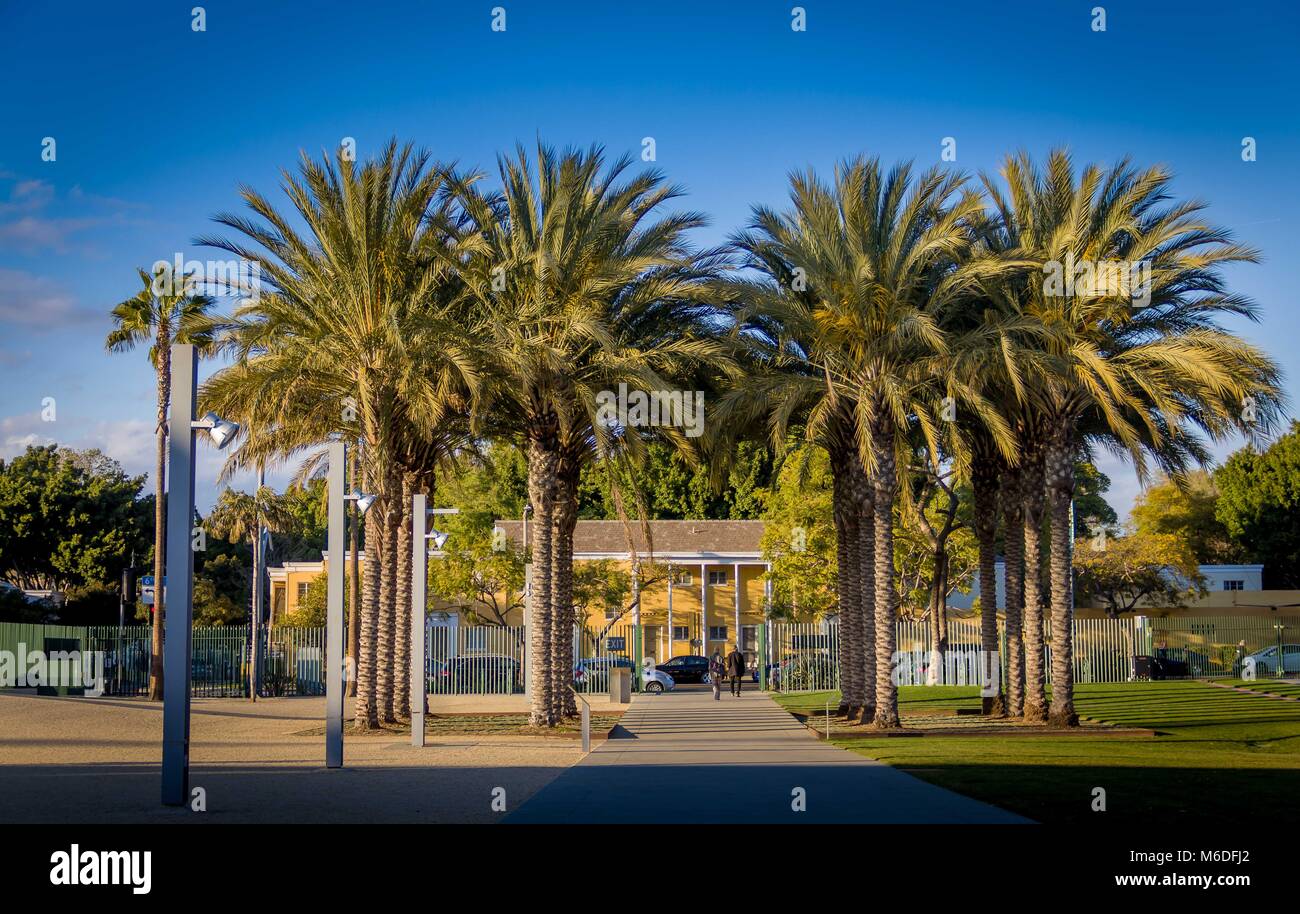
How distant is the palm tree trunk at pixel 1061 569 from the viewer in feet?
85.0

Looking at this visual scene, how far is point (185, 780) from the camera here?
47.5ft

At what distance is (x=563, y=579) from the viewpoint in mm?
28734

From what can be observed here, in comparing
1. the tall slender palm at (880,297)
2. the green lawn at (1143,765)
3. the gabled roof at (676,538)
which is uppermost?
the tall slender palm at (880,297)

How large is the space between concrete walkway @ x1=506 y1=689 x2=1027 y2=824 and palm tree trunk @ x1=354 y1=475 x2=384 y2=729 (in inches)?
205

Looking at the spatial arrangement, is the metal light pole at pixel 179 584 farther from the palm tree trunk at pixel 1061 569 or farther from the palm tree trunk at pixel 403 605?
the palm tree trunk at pixel 1061 569

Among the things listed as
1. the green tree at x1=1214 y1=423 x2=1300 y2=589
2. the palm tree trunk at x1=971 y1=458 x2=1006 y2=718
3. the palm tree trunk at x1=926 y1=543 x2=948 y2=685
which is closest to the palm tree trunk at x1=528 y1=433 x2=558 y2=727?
the palm tree trunk at x1=971 y1=458 x2=1006 y2=718

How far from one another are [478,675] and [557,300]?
66.5 feet

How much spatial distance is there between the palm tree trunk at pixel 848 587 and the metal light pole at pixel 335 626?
42.6 ft

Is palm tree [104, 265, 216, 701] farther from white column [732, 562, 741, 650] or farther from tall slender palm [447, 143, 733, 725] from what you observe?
white column [732, 562, 741, 650]

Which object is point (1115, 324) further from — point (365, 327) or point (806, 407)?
point (365, 327)

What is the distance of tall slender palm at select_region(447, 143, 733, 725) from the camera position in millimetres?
24750

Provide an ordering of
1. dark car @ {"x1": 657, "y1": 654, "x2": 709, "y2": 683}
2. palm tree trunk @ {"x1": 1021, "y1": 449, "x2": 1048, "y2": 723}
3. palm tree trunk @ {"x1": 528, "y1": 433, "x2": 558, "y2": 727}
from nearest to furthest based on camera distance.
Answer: palm tree trunk @ {"x1": 528, "y1": 433, "x2": 558, "y2": 727} → palm tree trunk @ {"x1": 1021, "y1": 449, "x2": 1048, "y2": 723} → dark car @ {"x1": 657, "y1": 654, "x2": 709, "y2": 683}

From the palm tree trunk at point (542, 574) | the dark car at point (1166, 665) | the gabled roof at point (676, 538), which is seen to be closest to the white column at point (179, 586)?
the palm tree trunk at point (542, 574)

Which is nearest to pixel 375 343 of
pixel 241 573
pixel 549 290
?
pixel 549 290
